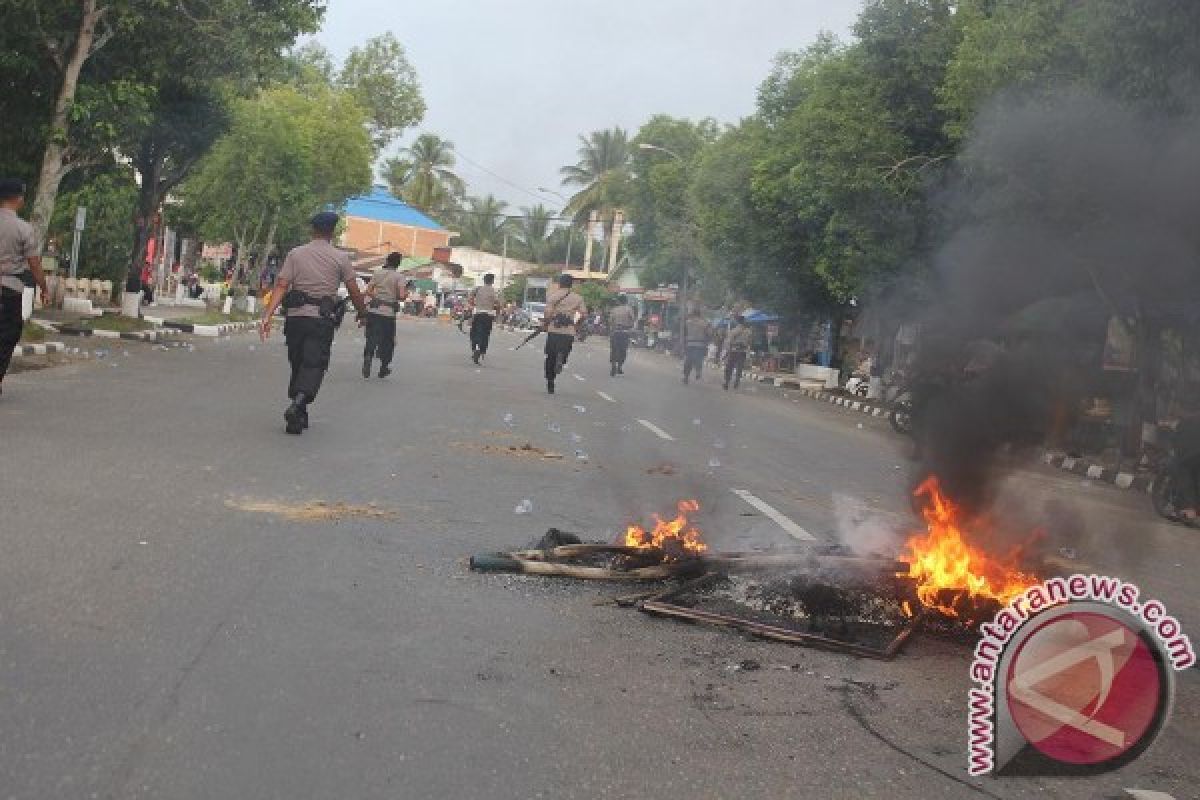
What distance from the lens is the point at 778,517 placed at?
27.8 feet

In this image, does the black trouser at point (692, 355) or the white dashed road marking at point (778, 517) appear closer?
the white dashed road marking at point (778, 517)

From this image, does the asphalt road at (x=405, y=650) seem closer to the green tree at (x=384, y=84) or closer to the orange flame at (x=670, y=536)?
the orange flame at (x=670, y=536)

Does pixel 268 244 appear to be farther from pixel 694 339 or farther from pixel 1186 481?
pixel 1186 481

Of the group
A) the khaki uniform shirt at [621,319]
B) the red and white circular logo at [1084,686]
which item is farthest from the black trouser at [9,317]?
the khaki uniform shirt at [621,319]

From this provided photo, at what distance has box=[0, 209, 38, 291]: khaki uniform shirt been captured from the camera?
31.7 ft

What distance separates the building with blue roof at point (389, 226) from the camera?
84.1 m

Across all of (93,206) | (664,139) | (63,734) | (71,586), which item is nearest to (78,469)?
(71,586)

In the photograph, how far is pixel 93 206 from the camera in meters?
29.8

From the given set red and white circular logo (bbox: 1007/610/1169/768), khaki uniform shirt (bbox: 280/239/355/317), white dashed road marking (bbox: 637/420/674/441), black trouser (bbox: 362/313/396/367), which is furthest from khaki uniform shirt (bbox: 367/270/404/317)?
red and white circular logo (bbox: 1007/610/1169/768)

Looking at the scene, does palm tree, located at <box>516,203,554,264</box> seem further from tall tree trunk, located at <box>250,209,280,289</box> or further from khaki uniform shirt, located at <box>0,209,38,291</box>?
khaki uniform shirt, located at <box>0,209,38,291</box>

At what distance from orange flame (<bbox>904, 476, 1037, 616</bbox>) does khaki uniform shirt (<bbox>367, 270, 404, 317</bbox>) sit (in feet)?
37.2

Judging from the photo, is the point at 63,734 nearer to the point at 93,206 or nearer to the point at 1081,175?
the point at 1081,175

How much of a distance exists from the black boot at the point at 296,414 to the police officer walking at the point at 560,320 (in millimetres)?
7127

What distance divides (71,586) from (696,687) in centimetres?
253
